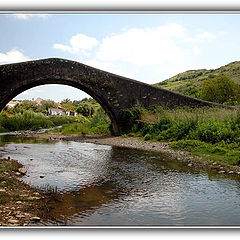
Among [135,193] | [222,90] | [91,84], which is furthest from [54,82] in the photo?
[222,90]

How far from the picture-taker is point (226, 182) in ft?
17.4

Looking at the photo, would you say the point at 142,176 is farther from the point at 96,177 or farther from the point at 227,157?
the point at 227,157

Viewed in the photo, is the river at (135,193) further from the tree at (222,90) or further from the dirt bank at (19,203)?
the tree at (222,90)

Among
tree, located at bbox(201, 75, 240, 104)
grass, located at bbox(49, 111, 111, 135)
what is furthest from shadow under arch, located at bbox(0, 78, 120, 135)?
tree, located at bbox(201, 75, 240, 104)

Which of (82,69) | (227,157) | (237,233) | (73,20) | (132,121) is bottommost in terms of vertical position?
(237,233)

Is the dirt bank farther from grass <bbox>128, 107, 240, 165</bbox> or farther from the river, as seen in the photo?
grass <bbox>128, 107, 240, 165</bbox>

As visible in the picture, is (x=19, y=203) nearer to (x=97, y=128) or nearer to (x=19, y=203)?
(x=19, y=203)

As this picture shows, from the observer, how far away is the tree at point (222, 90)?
74.6 ft

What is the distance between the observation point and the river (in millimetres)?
3521

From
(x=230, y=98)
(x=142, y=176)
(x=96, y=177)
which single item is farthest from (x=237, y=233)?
(x=230, y=98)

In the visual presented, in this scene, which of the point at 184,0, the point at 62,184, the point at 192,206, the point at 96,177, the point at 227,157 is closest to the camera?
the point at 192,206

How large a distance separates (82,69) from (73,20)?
9.71 meters

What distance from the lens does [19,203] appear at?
154 inches

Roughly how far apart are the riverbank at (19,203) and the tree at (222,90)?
20623mm
